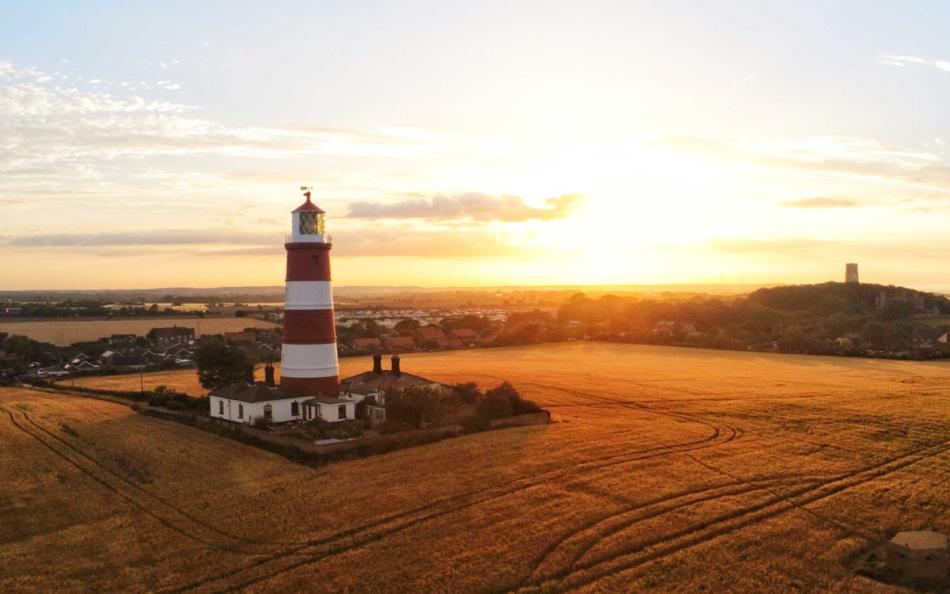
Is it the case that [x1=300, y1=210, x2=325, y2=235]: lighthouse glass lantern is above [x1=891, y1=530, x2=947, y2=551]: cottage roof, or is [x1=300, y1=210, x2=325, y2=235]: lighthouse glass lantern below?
above

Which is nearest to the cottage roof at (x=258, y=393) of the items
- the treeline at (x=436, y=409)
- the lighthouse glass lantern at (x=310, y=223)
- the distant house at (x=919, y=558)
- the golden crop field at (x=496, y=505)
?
the golden crop field at (x=496, y=505)

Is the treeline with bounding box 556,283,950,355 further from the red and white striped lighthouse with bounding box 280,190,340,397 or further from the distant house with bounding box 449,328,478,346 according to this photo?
the red and white striped lighthouse with bounding box 280,190,340,397

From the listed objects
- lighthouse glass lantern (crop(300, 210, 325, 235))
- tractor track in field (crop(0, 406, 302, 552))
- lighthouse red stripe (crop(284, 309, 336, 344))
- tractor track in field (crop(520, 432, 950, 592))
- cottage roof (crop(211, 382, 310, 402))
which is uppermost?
lighthouse glass lantern (crop(300, 210, 325, 235))

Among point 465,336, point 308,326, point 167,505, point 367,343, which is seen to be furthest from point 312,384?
point 465,336

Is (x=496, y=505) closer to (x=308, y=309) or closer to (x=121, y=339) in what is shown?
(x=308, y=309)

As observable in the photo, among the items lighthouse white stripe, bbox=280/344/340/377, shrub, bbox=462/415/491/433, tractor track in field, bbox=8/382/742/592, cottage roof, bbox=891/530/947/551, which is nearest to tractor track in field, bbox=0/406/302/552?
tractor track in field, bbox=8/382/742/592
